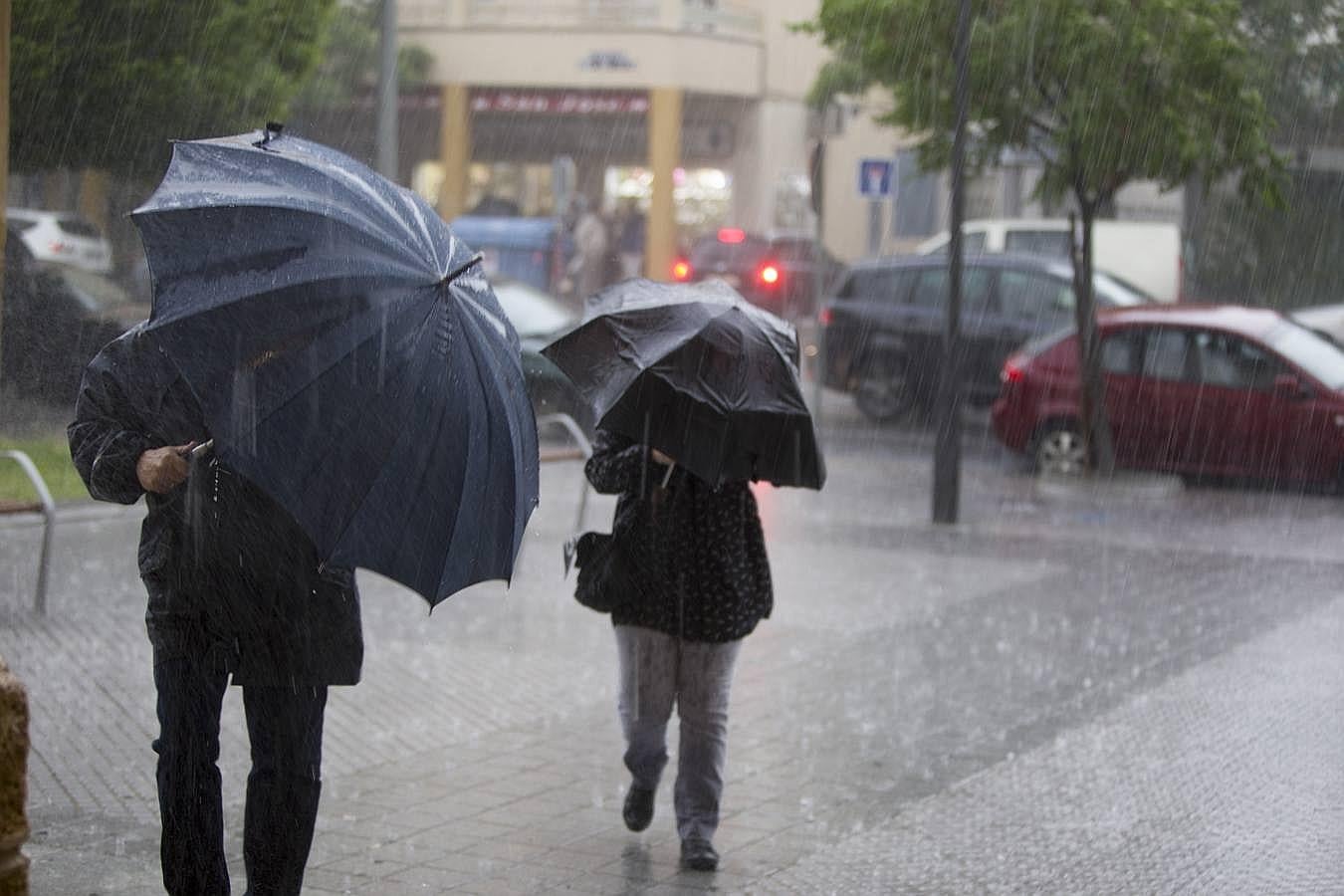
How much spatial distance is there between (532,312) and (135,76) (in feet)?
21.0

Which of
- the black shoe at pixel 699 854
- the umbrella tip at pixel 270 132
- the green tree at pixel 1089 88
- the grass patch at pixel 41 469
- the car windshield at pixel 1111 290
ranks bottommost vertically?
the black shoe at pixel 699 854

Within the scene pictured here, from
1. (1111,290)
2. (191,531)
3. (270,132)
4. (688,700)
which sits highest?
(270,132)

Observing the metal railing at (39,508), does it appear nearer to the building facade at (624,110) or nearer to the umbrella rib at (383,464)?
the umbrella rib at (383,464)

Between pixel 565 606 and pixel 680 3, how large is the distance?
32675 mm

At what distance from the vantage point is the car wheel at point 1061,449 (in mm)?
16109

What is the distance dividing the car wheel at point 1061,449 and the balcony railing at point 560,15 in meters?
26.6

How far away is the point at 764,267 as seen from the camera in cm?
2755

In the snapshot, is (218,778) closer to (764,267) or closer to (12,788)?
(12,788)

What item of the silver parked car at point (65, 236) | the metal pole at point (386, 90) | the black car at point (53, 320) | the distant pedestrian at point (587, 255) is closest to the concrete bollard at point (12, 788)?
the black car at point (53, 320)

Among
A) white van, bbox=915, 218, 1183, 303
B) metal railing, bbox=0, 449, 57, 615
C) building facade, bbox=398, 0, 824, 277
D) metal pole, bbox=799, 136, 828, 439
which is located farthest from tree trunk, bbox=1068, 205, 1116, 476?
building facade, bbox=398, 0, 824, 277

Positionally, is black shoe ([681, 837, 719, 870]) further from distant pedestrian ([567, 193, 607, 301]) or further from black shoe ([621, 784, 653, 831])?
distant pedestrian ([567, 193, 607, 301])

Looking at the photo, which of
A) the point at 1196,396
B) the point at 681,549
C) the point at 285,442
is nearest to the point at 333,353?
the point at 285,442

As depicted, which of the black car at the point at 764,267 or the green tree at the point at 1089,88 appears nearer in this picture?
the green tree at the point at 1089,88

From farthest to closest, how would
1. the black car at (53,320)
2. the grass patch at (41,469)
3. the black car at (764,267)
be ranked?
the black car at (764,267)
the black car at (53,320)
the grass patch at (41,469)
